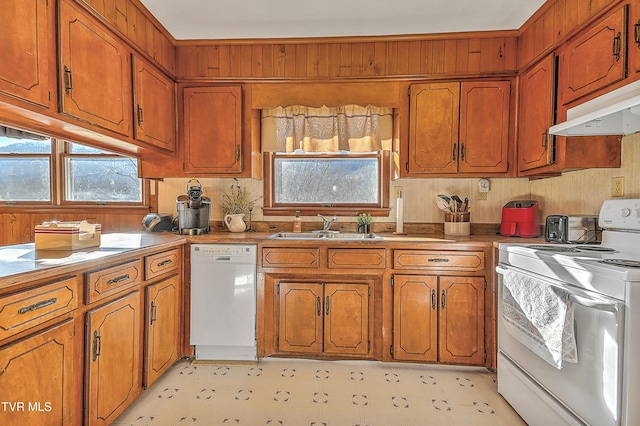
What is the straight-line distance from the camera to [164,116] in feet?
8.11

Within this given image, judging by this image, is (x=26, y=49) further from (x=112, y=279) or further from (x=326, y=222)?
(x=326, y=222)

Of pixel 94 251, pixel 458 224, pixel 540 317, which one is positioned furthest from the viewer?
pixel 458 224

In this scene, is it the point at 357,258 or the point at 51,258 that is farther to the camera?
the point at 357,258

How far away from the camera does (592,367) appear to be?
Result: 127 centimetres

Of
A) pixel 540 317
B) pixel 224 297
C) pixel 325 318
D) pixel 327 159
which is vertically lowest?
pixel 325 318

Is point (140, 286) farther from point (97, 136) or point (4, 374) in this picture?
point (97, 136)

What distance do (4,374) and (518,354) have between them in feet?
7.28

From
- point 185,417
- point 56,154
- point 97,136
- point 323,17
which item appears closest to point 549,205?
point 323,17

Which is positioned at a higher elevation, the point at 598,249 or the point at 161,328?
the point at 598,249

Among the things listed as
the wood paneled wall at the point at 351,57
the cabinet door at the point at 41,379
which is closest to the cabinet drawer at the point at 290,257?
the cabinet door at the point at 41,379

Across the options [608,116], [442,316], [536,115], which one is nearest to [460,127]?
[536,115]

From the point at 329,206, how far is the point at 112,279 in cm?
177

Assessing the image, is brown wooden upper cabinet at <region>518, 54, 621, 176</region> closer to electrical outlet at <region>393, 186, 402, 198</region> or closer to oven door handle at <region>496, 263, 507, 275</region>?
oven door handle at <region>496, 263, 507, 275</region>

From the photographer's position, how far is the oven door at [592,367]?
1.18m
